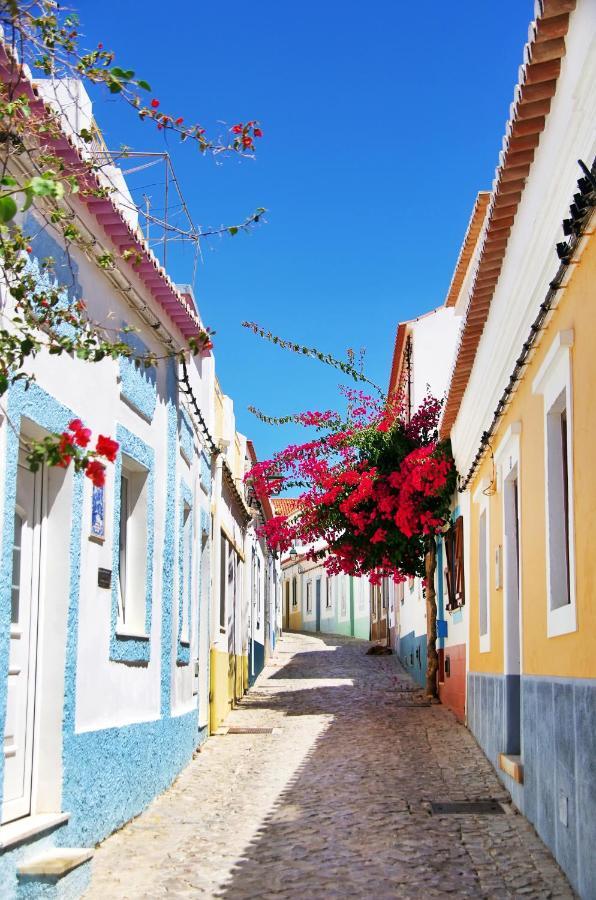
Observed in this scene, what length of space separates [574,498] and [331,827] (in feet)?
11.0

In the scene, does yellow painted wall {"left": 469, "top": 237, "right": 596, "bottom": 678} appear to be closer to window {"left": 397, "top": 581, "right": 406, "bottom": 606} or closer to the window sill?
the window sill

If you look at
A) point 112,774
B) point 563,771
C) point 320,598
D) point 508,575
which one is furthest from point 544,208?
point 320,598

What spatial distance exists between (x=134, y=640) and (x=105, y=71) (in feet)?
16.4

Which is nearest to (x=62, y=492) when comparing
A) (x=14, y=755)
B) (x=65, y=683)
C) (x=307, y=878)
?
(x=65, y=683)

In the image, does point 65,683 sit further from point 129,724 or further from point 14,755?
point 129,724

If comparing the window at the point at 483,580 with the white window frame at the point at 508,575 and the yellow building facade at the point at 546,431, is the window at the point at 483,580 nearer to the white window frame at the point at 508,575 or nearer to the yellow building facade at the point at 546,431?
the yellow building facade at the point at 546,431

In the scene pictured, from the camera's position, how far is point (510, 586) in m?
9.31

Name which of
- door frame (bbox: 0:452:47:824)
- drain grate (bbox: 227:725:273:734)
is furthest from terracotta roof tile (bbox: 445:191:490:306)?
door frame (bbox: 0:452:47:824)

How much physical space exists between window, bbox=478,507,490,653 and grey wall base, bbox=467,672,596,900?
2.39 m

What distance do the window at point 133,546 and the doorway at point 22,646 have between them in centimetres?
218

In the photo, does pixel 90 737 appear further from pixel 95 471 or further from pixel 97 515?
pixel 95 471

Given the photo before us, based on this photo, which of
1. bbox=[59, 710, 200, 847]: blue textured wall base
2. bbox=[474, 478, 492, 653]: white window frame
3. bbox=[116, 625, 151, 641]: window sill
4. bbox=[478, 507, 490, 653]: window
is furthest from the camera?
bbox=[478, 507, 490, 653]: window

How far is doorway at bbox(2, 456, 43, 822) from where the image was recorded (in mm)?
6266

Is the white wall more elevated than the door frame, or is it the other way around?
the white wall
